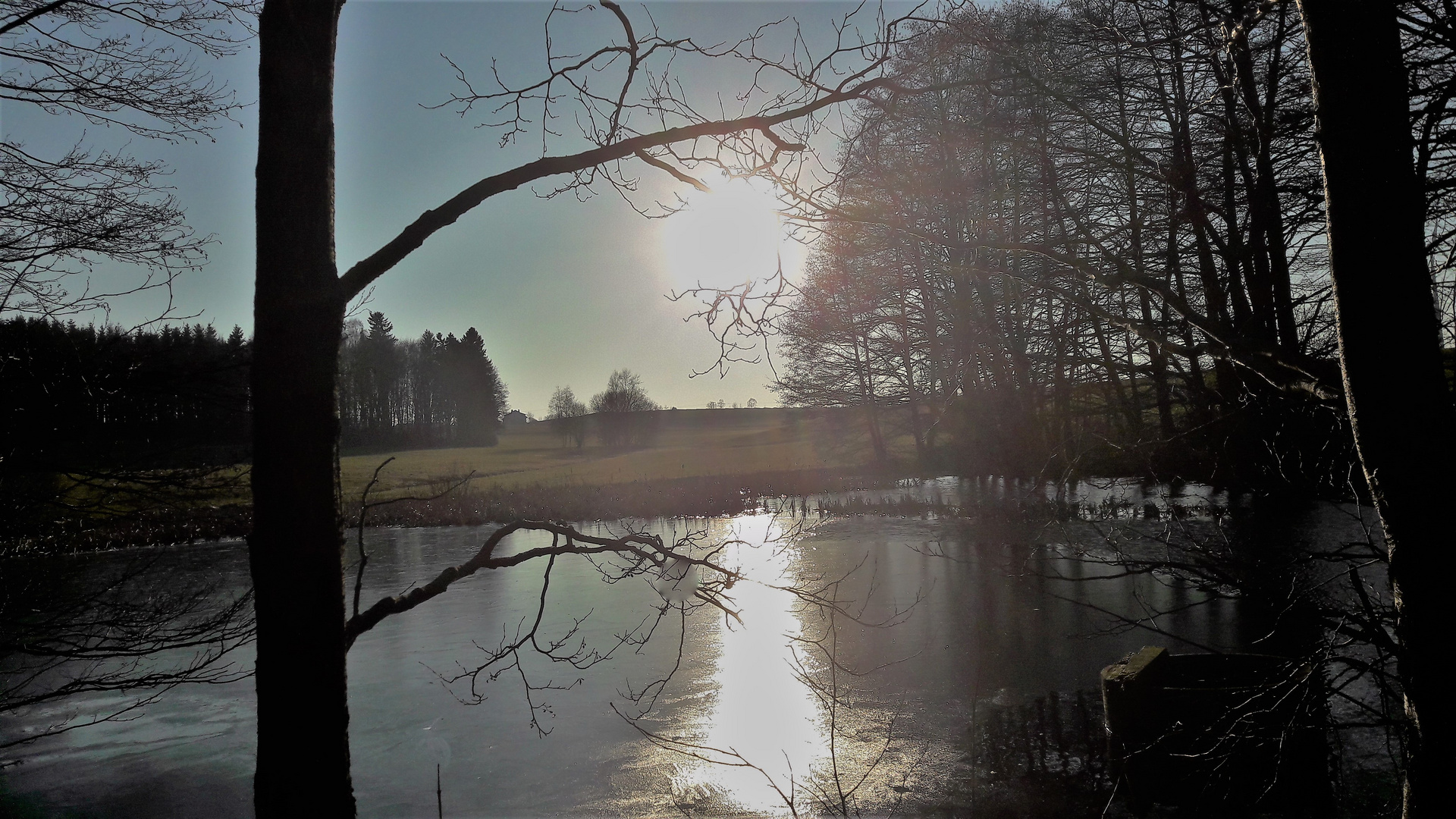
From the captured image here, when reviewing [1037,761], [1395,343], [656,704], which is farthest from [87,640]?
[1395,343]

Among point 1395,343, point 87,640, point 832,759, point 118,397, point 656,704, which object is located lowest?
point 656,704

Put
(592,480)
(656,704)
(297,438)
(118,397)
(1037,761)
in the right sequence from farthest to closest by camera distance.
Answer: (592,480) < (656,704) < (1037,761) < (118,397) < (297,438)

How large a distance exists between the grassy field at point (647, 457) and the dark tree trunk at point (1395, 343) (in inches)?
864

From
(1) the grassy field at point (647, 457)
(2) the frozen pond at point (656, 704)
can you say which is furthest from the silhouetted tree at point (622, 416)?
(2) the frozen pond at point (656, 704)

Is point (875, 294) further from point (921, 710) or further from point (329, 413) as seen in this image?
point (329, 413)

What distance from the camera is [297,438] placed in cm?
268

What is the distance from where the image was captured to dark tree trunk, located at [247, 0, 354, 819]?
2621 millimetres

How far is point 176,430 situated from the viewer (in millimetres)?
7766

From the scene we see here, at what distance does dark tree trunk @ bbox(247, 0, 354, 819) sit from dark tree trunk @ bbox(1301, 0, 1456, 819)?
3.21 metres

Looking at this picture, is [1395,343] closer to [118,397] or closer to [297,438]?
[297,438]

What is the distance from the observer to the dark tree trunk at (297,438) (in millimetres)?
2621

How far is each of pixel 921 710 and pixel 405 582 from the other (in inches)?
468

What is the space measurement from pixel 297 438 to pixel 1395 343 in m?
3.34

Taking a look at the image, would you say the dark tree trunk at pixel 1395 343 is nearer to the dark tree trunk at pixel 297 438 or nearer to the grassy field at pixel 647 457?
the dark tree trunk at pixel 297 438
